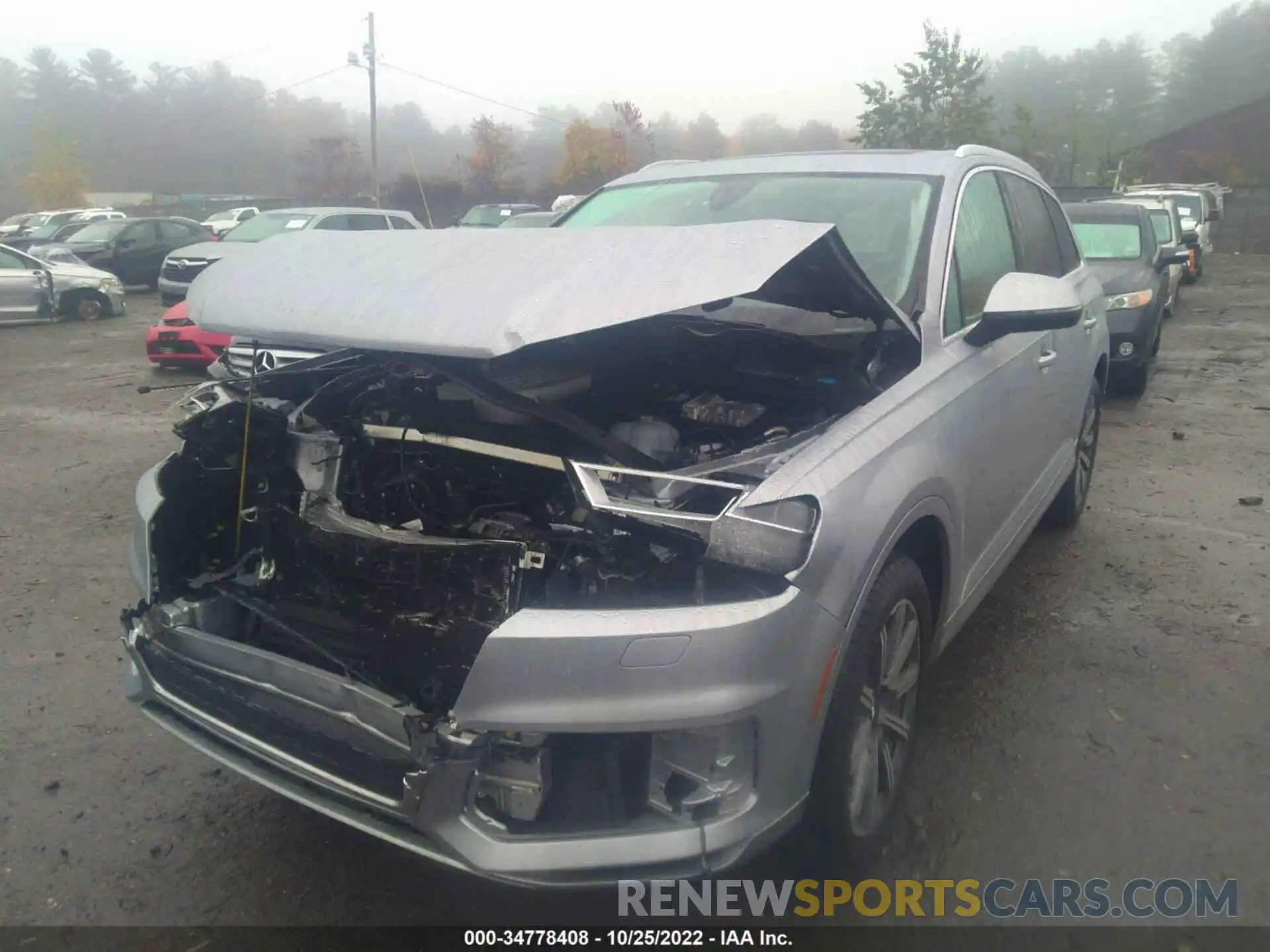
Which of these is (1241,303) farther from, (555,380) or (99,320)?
(99,320)

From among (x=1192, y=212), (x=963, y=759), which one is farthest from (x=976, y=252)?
(x=1192, y=212)

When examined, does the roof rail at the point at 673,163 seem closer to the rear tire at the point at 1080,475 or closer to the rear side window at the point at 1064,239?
the rear side window at the point at 1064,239

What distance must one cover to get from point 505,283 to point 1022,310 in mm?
1655

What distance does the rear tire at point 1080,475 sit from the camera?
16.6ft

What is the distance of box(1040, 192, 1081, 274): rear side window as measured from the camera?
4938 mm

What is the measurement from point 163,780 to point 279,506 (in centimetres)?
106

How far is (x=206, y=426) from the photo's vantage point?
299 centimetres

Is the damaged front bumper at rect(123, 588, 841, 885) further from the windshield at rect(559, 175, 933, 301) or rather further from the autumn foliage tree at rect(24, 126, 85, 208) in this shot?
the autumn foliage tree at rect(24, 126, 85, 208)

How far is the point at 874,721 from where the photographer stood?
2.70m

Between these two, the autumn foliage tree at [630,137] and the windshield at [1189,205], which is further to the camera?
the autumn foliage tree at [630,137]

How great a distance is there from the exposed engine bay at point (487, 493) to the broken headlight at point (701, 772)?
12 millimetres

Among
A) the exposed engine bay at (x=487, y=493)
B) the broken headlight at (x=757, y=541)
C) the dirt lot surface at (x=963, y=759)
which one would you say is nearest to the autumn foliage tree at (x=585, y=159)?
the dirt lot surface at (x=963, y=759)

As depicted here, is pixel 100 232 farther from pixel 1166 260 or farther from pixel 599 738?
pixel 599 738

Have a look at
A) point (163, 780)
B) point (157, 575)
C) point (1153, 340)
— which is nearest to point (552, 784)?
point (157, 575)
